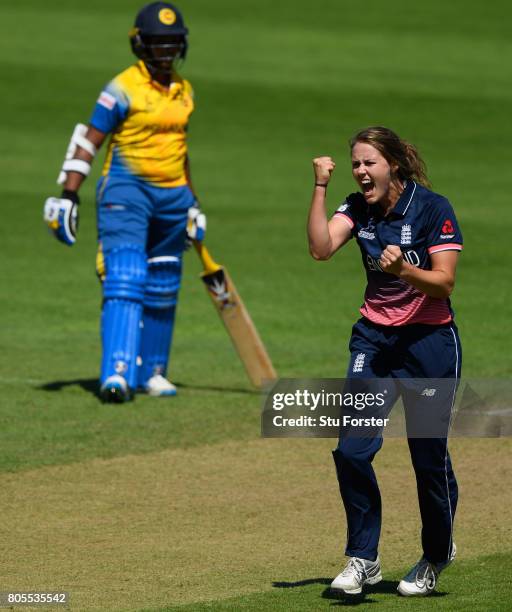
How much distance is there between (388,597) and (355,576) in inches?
8.2

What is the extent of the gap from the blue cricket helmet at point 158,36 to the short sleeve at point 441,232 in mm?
4202

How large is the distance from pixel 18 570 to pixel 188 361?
4.92 metres

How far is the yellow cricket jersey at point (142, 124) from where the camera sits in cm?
979

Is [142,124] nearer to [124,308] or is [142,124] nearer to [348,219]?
[124,308]

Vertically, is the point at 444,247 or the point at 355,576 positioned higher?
the point at 444,247

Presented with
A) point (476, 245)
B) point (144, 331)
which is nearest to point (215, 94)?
point (476, 245)

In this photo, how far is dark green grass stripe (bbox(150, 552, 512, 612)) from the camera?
579 centimetres

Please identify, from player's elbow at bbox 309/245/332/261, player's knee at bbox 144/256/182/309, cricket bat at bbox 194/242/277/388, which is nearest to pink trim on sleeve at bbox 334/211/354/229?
player's elbow at bbox 309/245/332/261

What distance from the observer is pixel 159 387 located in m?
10.0

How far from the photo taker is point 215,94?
23.9 m

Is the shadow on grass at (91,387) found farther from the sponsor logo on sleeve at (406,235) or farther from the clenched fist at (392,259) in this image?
the clenched fist at (392,259)

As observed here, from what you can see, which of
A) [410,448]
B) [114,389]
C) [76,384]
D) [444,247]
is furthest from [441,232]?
[76,384]

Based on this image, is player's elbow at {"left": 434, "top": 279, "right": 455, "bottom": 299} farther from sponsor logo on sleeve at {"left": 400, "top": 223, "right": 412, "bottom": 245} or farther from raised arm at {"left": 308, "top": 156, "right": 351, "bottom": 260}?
raised arm at {"left": 308, "top": 156, "right": 351, "bottom": 260}

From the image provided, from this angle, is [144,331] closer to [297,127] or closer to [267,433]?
[267,433]
